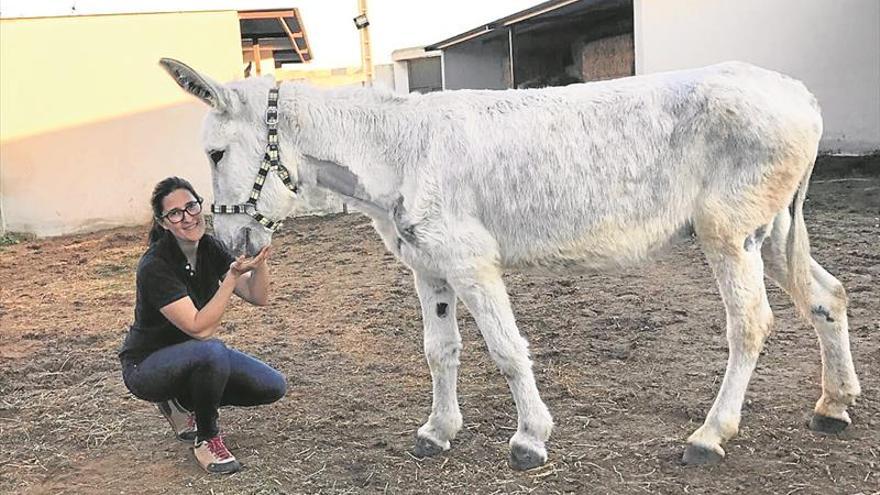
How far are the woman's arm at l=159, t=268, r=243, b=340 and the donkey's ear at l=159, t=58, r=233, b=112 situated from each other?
67 cm

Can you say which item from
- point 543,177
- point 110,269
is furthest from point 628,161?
point 110,269

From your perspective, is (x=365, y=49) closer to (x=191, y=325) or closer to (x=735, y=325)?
(x=191, y=325)

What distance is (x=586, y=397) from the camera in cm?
419

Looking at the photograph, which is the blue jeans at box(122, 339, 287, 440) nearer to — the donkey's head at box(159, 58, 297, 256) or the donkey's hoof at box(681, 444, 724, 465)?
the donkey's head at box(159, 58, 297, 256)

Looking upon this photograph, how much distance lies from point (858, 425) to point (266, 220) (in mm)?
2832

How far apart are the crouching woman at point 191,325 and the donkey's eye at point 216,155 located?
0.63ft

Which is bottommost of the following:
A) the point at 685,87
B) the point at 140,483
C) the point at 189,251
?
the point at 140,483

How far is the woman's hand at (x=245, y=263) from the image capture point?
3299 mm

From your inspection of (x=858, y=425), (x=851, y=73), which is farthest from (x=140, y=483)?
(x=851, y=73)

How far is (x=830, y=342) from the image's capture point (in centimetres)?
356

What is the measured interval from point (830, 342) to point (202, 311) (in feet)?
9.16

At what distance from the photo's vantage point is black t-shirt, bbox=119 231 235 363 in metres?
3.42

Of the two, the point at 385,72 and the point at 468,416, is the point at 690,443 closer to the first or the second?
the point at 468,416

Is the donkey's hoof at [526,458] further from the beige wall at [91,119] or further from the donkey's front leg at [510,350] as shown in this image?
the beige wall at [91,119]
